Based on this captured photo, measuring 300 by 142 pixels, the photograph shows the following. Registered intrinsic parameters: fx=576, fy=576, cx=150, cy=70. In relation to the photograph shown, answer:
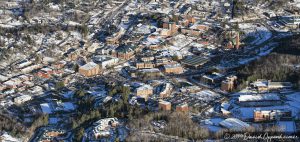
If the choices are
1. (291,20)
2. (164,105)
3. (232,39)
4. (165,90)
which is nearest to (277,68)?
(165,90)

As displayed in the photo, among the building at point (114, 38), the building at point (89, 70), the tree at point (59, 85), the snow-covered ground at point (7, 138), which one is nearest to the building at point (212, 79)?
the building at point (89, 70)

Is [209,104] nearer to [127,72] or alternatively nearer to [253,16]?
[127,72]

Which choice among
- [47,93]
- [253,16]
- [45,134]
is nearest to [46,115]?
[45,134]

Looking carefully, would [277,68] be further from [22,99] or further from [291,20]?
[22,99]

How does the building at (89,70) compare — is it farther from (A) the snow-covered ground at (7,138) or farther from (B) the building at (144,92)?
(A) the snow-covered ground at (7,138)

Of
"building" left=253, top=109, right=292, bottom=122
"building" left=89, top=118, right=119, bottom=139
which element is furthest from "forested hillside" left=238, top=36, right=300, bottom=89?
"building" left=89, top=118, right=119, bottom=139
